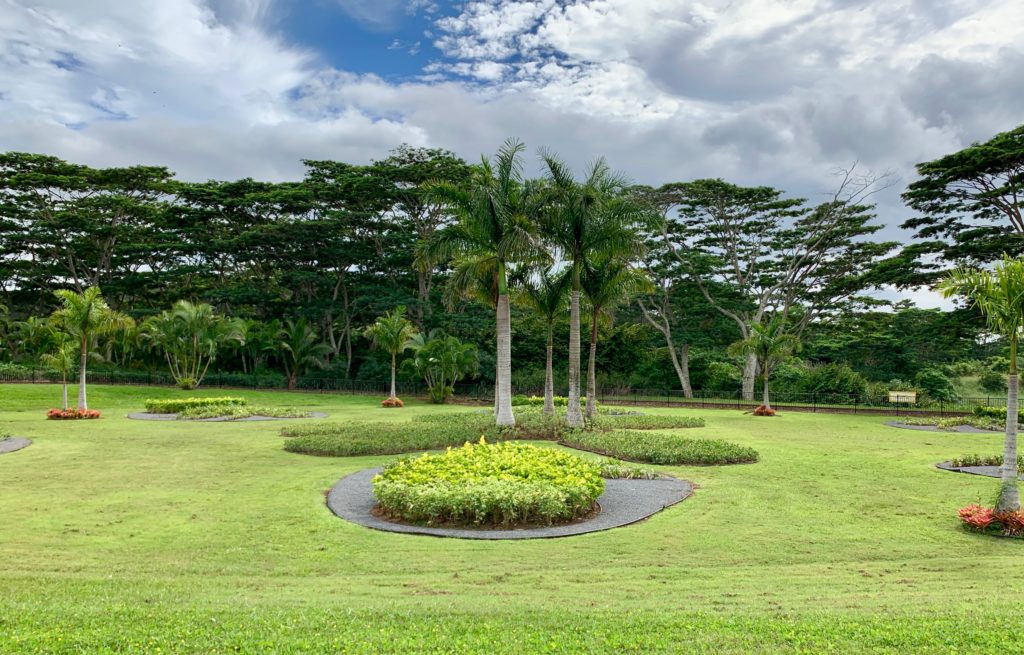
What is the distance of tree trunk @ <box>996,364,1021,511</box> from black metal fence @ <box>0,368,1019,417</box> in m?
22.8

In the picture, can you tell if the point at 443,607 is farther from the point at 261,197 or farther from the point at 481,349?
the point at 261,197

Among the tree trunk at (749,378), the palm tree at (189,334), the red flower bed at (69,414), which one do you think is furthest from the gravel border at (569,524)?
the tree trunk at (749,378)

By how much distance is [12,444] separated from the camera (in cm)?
1672

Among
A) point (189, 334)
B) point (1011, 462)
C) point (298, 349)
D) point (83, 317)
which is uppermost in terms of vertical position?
point (83, 317)

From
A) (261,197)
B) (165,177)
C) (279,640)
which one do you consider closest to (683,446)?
(279,640)

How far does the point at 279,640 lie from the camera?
16.0 feet

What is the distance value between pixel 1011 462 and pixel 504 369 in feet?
40.5

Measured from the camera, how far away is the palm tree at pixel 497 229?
63.3ft

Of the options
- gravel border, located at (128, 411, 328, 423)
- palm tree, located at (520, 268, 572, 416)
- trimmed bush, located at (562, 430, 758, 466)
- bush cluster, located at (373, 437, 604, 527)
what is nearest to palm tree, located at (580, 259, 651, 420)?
palm tree, located at (520, 268, 572, 416)

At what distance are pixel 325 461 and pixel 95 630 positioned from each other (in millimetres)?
9897

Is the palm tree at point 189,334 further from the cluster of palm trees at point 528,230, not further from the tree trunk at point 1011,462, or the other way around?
the tree trunk at point 1011,462

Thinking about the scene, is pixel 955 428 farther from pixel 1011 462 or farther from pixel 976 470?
pixel 1011 462

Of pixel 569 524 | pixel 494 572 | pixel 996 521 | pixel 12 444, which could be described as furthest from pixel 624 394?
pixel 494 572

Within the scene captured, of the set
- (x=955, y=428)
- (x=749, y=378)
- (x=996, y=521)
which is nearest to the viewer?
(x=996, y=521)
